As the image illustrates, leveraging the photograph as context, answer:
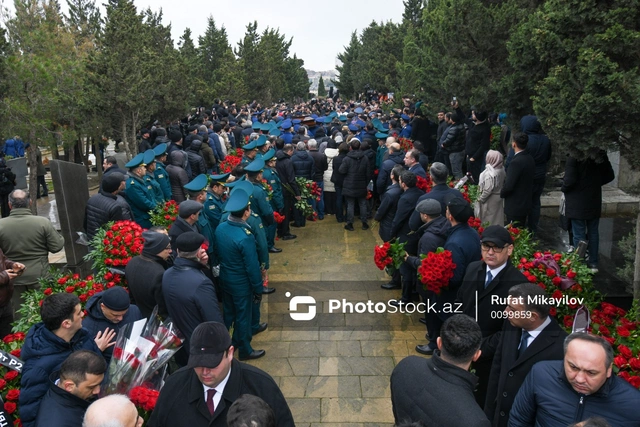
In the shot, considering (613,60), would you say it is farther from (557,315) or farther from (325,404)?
(325,404)

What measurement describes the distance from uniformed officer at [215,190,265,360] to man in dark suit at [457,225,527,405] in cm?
268

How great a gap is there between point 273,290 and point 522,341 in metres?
5.35

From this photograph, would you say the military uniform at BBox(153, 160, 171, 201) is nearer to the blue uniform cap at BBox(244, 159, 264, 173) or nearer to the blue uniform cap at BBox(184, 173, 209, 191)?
the blue uniform cap at BBox(244, 159, 264, 173)

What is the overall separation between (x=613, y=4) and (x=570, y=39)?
20.4 inches

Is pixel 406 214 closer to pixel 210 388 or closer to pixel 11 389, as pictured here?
pixel 210 388

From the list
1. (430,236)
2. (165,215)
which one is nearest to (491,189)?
(430,236)

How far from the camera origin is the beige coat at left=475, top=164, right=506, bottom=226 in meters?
8.62

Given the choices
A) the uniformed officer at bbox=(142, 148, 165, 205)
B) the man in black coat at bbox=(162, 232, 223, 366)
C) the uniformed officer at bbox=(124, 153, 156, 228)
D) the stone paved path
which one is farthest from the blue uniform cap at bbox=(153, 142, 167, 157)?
the man in black coat at bbox=(162, 232, 223, 366)

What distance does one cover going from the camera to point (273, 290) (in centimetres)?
881

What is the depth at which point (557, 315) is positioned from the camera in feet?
16.7

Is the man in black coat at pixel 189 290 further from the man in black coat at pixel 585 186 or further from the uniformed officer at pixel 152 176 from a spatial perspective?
the man in black coat at pixel 585 186

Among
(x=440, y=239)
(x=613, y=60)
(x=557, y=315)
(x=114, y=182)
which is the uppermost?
(x=613, y=60)

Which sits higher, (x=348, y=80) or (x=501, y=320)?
(x=348, y=80)

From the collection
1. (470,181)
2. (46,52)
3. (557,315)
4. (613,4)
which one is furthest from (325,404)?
(46,52)
